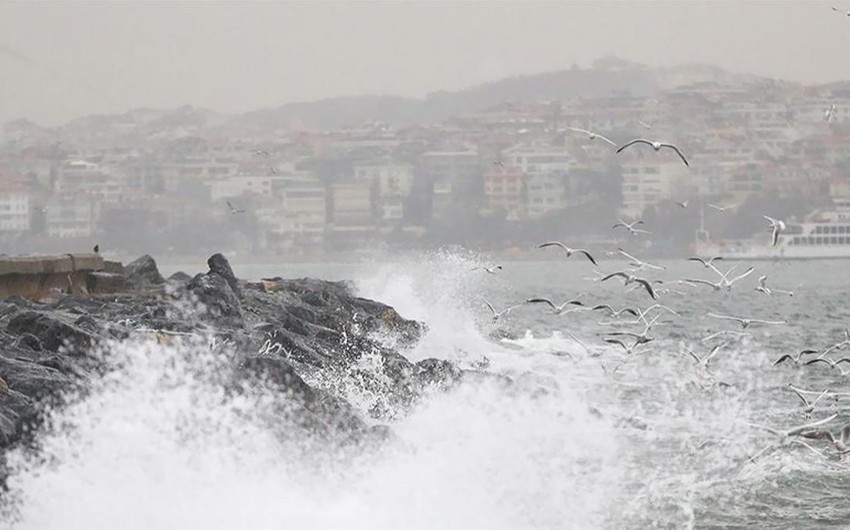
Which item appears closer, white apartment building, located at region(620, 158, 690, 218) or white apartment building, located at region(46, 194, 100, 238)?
white apartment building, located at region(620, 158, 690, 218)

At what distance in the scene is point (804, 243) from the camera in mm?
93875

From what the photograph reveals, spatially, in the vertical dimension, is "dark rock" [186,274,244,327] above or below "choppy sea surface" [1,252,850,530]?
above

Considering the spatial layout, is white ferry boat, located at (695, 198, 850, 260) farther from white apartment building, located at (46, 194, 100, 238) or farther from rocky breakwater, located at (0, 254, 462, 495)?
rocky breakwater, located at (0, 254, 462, 495)

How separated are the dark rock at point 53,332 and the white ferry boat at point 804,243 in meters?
80.3

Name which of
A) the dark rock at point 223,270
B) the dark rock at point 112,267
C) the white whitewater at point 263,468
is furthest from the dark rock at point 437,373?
the dark rock at point 112,267

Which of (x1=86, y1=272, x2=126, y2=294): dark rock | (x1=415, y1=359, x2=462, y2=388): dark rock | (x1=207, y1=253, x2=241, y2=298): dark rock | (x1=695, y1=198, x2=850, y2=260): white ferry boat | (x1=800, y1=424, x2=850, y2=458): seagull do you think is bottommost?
(x1=695, y1=198, x2=850, y2=260): white ferry boat

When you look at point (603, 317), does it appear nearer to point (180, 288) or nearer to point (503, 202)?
point (180, 288)

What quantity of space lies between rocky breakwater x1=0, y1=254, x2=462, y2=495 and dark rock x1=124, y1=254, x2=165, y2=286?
102cm

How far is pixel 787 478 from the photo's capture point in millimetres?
11430

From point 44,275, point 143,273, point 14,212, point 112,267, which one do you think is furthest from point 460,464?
point 14,212

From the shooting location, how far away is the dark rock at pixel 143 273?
835 inches

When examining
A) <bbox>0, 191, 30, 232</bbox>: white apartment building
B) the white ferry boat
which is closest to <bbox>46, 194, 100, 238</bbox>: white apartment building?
<bbox>0, 191, 30, 232</bbox>: white apartment building

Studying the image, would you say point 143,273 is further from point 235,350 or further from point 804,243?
point 804,243

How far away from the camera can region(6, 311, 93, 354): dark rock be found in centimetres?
1033
